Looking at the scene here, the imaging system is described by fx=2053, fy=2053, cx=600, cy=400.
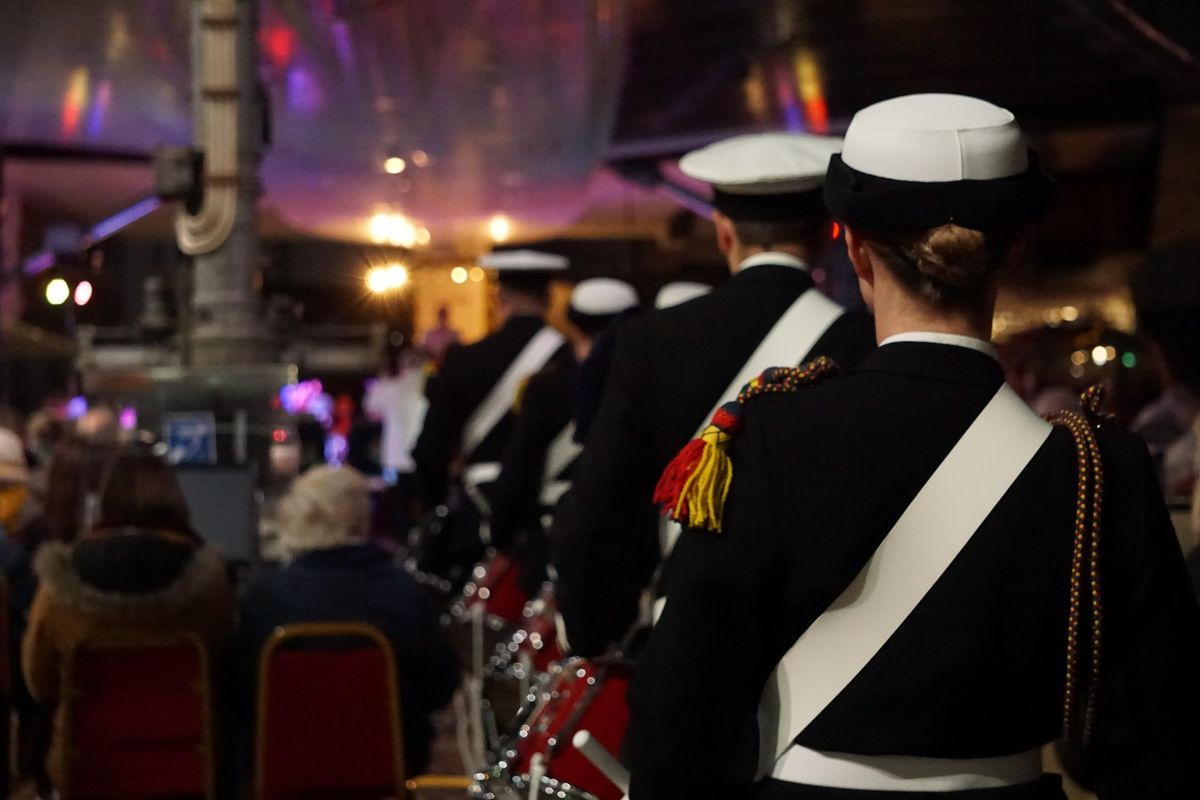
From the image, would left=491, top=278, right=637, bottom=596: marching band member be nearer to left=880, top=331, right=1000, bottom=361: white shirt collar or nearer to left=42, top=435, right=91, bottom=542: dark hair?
left=42, top=435, right=91, bottom=542: dark hair

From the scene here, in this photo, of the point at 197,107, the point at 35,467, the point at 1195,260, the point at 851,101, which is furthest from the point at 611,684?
the point at 851,101

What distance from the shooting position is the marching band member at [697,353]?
3.62 meters

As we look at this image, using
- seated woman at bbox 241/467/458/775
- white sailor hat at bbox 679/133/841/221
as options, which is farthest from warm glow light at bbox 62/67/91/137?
white sailor hat at bbox 679/133/841/221

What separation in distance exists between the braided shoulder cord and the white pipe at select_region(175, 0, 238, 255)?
23.8ft

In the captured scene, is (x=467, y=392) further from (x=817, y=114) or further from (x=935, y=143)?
(x=817, y=114)

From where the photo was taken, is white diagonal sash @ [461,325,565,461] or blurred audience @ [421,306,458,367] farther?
blurred audience @ [421,306,458,367]

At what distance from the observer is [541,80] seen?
17562 millimetres

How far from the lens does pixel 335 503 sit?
18.1 feet

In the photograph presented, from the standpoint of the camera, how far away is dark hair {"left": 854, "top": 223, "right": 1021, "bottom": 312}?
236 centimetres

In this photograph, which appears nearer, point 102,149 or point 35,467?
point 35,467

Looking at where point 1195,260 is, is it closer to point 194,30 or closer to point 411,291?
point 194,30

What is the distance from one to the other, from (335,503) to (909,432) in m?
3.37

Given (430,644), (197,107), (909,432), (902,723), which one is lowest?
(430,644)

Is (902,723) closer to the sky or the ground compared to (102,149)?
closer to the ground
